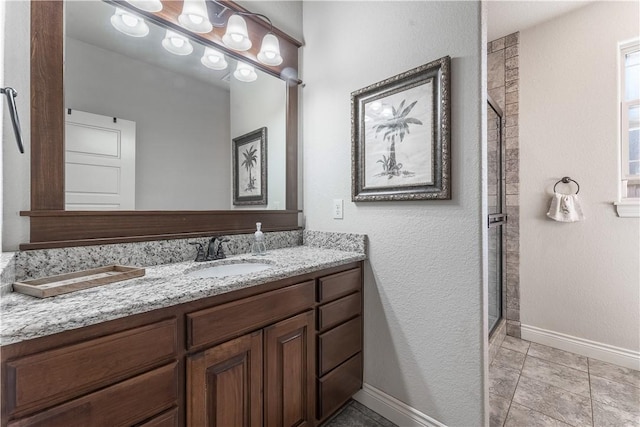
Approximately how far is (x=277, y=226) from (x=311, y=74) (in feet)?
3.71

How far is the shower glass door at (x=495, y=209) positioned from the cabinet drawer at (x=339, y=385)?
1.21 m

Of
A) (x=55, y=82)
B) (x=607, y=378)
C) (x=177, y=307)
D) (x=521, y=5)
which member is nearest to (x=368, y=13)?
(x=521, y=5)

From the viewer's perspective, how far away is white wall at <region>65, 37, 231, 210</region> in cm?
120

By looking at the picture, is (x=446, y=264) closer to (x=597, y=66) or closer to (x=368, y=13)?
(x=368, y=13)

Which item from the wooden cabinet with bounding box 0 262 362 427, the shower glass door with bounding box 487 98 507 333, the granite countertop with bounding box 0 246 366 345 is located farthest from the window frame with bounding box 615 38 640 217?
the granite countertop with bounding box 0 246 366 345

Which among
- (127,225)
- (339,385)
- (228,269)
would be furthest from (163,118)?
(339,385)

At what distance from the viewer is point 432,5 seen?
1384 mm

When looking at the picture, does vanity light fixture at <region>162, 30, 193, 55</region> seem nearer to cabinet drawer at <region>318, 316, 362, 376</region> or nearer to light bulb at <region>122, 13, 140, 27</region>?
light bulb at <region>122, 13, 140, 27</region>

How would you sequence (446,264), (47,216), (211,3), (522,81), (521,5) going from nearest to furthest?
(47,216)
(446,264)
(211,3)
(521,5)
(522,81)

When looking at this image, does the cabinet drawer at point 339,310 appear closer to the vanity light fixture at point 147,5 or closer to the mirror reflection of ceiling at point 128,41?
the mirror reflection of ceiling at point 128,41

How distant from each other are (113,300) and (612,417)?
98.3 inches

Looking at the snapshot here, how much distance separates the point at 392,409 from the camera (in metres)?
1.54

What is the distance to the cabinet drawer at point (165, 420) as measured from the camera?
2.63 feet

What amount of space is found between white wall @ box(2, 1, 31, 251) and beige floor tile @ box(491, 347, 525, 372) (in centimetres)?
287
